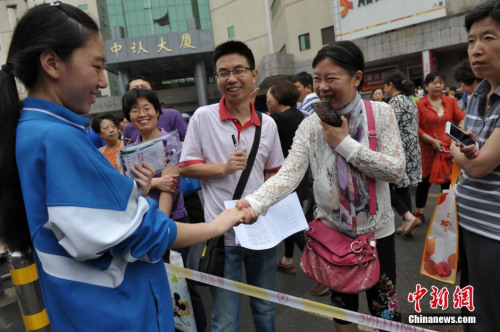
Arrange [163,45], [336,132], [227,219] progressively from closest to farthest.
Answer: [227,219] < [336,132] < [163,45]

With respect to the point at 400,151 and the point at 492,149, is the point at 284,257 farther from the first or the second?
the point at 492,149

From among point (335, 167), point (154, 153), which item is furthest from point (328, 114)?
point (154, 153)

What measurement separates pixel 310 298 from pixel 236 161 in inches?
75.4

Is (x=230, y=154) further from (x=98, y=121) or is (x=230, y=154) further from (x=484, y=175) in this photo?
(x=98, y=121)

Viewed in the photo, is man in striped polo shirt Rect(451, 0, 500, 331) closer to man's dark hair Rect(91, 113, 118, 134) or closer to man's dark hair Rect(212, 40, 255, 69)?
man's dark hair Rect(212, 40, 255, 69)

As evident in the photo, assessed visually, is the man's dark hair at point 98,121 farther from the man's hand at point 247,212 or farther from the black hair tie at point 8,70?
the black hair tie at point 8,70

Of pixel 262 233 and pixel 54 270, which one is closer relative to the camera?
pixel 54 270

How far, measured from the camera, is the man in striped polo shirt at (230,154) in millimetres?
2086

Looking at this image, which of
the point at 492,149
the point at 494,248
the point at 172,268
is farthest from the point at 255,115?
the point at 494,248

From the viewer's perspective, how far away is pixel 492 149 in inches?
59.4

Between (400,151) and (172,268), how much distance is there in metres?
1.51

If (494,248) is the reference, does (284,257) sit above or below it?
below

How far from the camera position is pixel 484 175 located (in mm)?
1587

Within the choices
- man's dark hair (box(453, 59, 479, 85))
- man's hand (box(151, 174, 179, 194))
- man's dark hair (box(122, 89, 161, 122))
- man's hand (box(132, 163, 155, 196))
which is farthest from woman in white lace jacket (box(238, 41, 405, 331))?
man's dark hair (box(453, 59, 479, 85))
